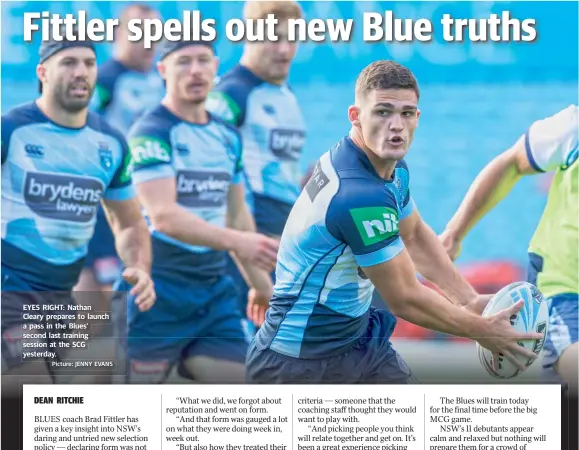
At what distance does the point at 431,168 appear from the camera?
553cm

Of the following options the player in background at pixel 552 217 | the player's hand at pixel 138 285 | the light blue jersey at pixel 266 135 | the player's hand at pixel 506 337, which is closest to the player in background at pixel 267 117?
the light blue jersey at pixel 266 135

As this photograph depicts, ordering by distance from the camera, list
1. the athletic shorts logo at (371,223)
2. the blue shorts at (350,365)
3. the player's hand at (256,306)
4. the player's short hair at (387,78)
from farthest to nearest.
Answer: the player's hand at (256,306), the blue shorts at (350,365), the player's short hair at (387,78), the athletic shorts logo at (371,223)

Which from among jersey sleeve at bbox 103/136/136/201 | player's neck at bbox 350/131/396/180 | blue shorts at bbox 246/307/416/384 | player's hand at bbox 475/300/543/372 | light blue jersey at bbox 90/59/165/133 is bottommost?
blue shorts at bbox 246/307/416/384

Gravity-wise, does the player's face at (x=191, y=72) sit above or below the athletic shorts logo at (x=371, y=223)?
above

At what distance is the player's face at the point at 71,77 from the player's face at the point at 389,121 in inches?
61.5

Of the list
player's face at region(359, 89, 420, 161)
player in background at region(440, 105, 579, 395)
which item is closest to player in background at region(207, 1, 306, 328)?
player's face at region(359, 89, 420, 161)

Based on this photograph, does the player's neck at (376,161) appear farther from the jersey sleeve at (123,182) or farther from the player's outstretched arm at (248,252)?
the jersey sleeve at (123,182)

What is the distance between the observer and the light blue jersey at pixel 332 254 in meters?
4.61

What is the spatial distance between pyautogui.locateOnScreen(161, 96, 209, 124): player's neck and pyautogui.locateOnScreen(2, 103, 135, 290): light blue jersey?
12.3 inches

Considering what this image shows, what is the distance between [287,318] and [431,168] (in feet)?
4.08

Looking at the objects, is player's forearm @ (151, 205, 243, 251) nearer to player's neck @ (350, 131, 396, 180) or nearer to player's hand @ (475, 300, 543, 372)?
player's neck @ (350, 131, 396, 180)

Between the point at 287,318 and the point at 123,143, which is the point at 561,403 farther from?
the point at 123,143

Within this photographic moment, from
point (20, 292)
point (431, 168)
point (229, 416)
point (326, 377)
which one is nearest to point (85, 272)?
point (20, 292)

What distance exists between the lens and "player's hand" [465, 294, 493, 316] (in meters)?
5.32
